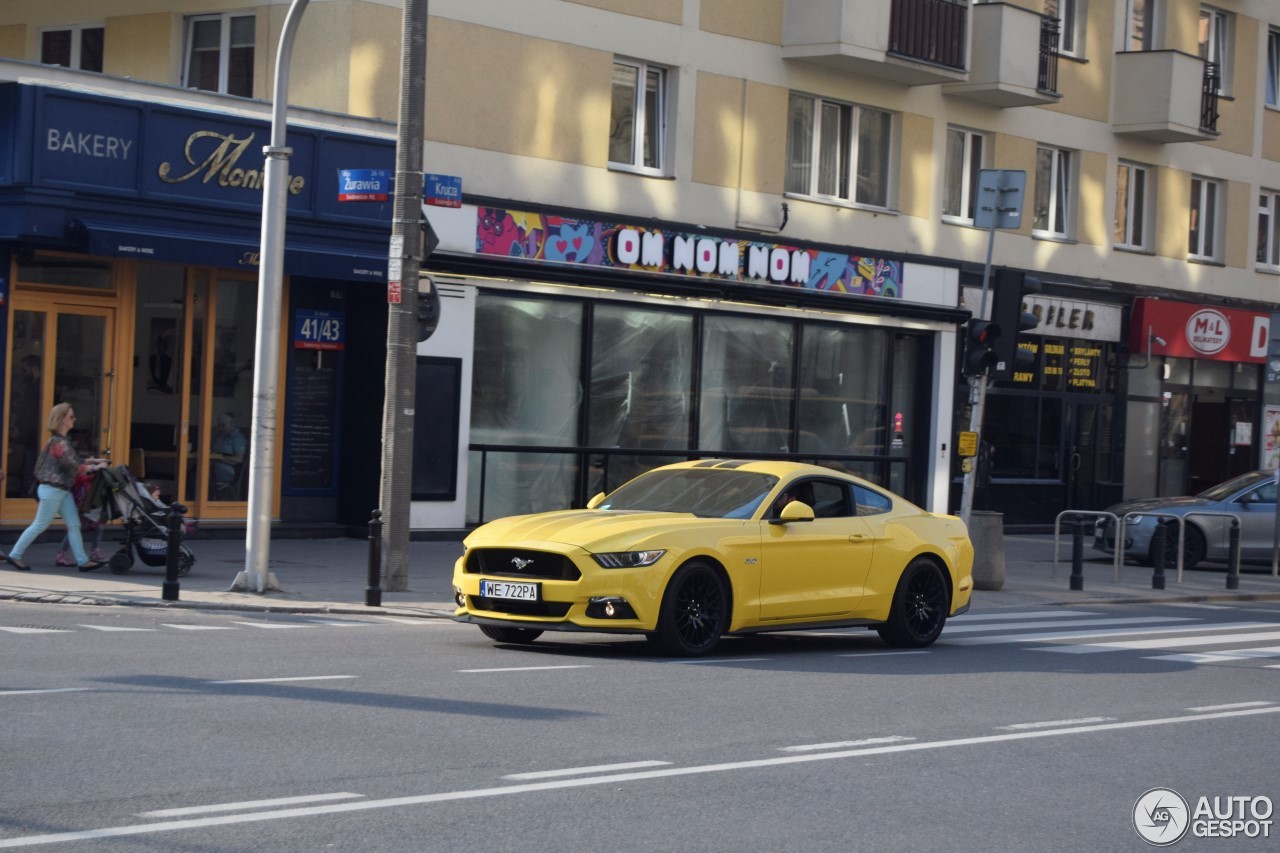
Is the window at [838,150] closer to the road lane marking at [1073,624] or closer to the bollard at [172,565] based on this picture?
the road lane marking at [1073,624]

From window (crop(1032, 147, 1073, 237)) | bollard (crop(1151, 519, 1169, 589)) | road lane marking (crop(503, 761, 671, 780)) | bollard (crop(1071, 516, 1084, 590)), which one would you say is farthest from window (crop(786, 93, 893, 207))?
road lane marking (crop(503, 761, 671, 780))

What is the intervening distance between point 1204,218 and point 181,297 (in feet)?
72.2

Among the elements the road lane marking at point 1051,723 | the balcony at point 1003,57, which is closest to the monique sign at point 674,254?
the balcony at point 1003,57

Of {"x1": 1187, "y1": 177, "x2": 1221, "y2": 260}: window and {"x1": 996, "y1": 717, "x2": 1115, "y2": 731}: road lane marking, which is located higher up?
{"x1": 1187, "y1": 177, "x2": 1221, "y2": 260}: window

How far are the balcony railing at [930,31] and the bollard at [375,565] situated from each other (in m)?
14.4

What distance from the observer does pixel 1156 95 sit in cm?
3195

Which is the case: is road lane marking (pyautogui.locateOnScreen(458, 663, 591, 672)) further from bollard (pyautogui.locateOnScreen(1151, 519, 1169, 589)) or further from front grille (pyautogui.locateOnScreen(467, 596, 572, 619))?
bollard (pyautogui.locateOnScreen(1151, 519, 1169, 589))

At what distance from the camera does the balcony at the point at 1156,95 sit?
31906 mm

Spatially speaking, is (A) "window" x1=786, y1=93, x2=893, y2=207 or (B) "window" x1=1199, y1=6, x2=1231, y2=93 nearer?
(A) "window" x1=786, y1=93, x2=893, y2=207

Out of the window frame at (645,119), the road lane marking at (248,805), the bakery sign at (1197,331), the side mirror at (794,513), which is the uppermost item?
the window frame at (645,119)

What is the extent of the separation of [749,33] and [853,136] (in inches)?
113

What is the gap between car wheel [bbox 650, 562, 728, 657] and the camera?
40.7 feet

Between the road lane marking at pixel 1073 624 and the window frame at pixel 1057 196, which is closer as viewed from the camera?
the road lane marking at pixel 1073 624

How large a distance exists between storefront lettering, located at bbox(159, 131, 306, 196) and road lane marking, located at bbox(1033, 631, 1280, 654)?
10720mm
